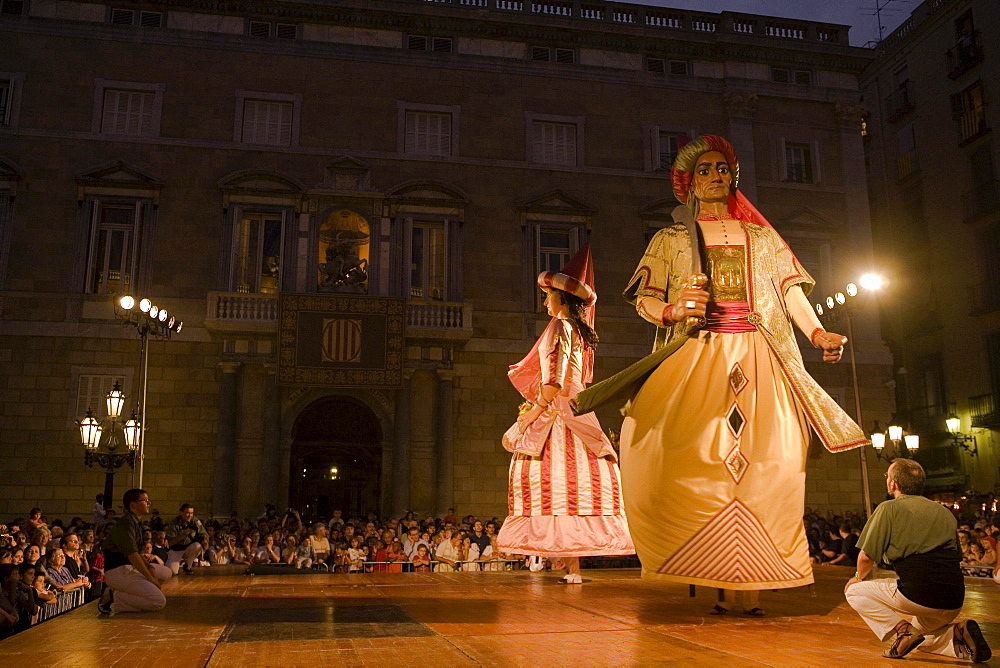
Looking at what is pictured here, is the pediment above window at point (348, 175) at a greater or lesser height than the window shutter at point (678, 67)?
lesser

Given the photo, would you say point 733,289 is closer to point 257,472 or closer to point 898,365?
point 257,472

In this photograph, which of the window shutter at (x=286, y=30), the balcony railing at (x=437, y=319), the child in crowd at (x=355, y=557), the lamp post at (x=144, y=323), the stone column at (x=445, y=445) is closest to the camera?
the child in crowd at (x=355, y=557)

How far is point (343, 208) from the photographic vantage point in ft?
69.1

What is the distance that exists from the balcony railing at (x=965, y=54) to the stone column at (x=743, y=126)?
6.95 m

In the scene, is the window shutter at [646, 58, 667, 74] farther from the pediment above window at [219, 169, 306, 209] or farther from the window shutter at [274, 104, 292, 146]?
the pediment above window at [219, 169, 306, 209]

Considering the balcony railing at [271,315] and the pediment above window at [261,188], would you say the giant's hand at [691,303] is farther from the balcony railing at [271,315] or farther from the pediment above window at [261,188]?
the pediment above window at [261,188]

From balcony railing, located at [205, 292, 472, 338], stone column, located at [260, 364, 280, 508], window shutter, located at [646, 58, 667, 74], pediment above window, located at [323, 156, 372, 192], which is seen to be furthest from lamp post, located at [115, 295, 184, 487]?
window shutter, located at [646, 58, 667, 74]

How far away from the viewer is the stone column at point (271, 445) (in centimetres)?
1948

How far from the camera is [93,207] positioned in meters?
20.2

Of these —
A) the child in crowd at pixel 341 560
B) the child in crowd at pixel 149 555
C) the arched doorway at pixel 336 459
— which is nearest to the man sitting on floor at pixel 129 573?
the child in crowd at pixel 149 555

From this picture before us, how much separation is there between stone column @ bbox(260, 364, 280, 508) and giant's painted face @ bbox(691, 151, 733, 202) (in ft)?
52.6

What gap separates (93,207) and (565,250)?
11382 millimetres

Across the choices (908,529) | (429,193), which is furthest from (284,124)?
(908,529)

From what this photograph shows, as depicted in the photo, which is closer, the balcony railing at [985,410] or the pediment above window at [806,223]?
the balcony railing at [985,410]
